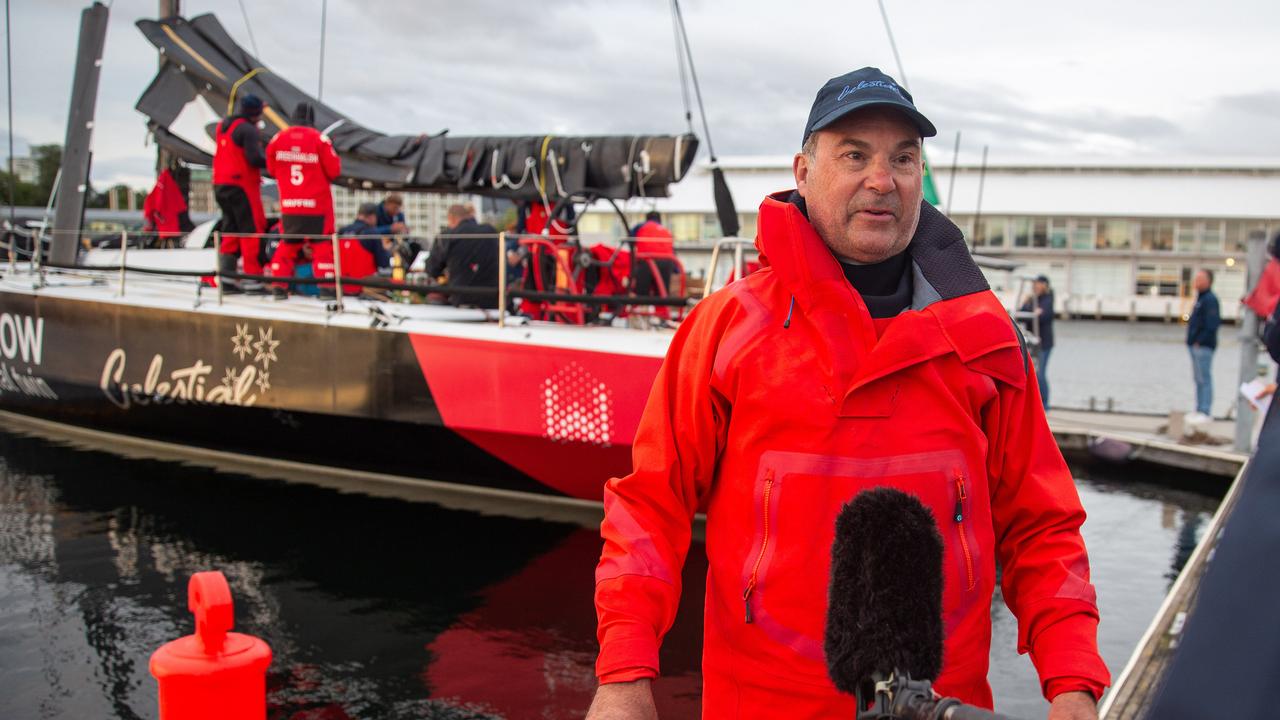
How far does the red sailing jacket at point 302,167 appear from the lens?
9.02 m

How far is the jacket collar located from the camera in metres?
1.92

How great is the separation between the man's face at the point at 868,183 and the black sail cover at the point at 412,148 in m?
6.79

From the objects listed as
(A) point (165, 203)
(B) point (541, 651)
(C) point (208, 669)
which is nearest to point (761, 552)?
(C) point (208, 669)

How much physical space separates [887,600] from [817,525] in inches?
23.2

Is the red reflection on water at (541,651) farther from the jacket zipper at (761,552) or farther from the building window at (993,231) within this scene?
the building window at (993,231)

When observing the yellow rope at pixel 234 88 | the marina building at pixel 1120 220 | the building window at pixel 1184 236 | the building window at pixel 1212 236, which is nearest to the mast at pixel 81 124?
the yellow rope at pixel 234 88

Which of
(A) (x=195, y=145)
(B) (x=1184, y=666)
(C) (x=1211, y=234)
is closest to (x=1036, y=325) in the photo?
(A) (x=195, y=145)

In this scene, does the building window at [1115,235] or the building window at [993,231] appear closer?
the building window at [993,231]

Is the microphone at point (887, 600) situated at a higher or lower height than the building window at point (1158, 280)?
lower

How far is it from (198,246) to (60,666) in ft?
27.4

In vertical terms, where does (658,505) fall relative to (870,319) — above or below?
below

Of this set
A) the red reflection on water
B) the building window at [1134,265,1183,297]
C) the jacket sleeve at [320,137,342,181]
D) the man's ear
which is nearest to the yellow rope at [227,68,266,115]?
the jacket sleeve at [320,137,342,181]

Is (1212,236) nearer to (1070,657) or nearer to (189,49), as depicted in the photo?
(189,49)

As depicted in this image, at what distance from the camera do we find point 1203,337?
11844mm
